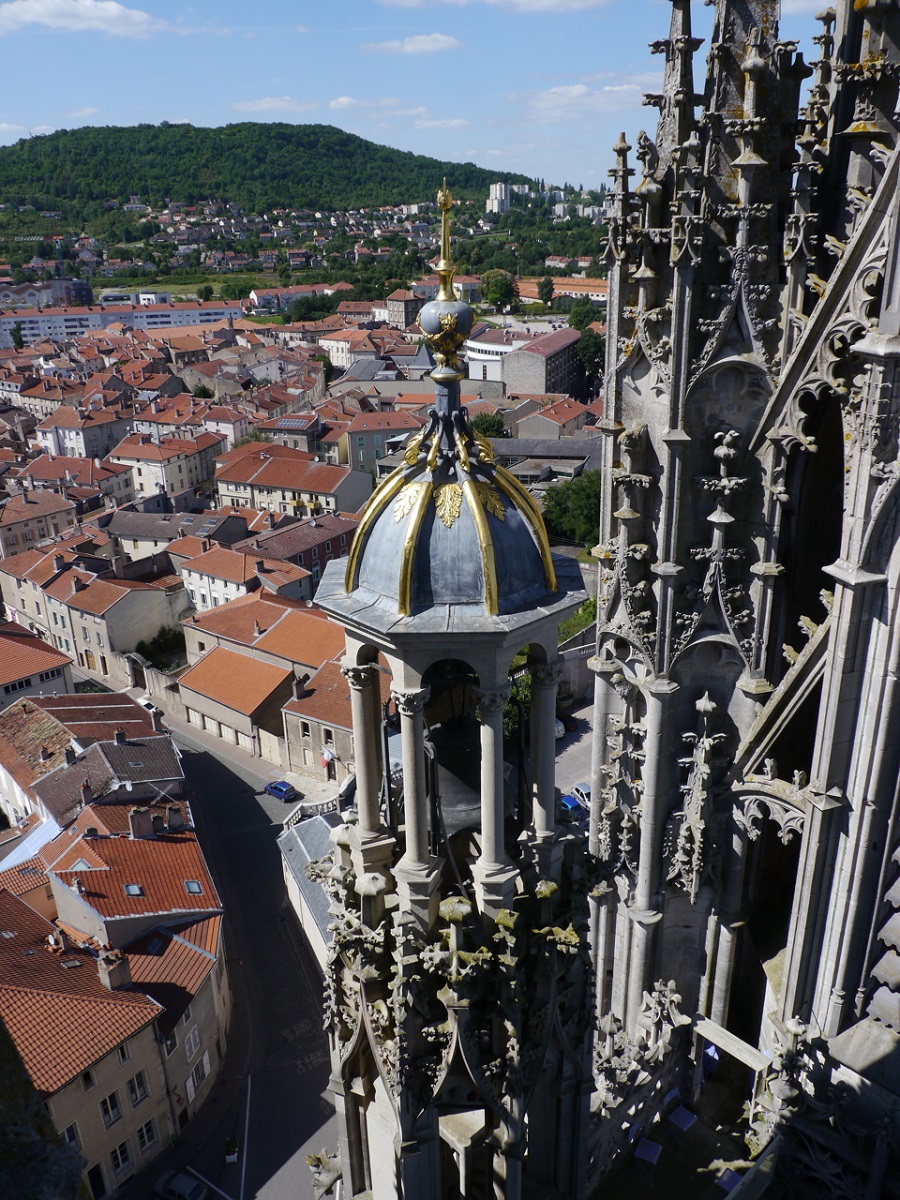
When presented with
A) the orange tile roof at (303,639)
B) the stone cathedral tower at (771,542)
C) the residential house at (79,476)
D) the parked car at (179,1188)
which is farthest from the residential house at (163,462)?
the stone cathedral tower at (771,542)

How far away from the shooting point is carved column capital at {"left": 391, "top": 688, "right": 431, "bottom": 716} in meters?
7.99

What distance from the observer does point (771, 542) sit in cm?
1218

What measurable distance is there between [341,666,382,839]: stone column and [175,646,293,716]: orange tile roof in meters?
48.5

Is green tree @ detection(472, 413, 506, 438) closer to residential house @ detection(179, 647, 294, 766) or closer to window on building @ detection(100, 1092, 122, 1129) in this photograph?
residential house @ detection(179, 647, 294, 766)

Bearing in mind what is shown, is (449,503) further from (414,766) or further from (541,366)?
(541,366)

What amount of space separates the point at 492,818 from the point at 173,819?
35863 millimetres

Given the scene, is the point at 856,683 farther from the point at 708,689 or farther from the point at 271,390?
the point at 271,390

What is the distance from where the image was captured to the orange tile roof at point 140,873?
34562 mm

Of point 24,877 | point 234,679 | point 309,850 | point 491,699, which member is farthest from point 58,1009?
point 234,679

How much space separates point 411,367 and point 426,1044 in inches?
5960

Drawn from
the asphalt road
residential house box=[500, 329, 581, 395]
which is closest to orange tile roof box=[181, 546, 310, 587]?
the asphalt road

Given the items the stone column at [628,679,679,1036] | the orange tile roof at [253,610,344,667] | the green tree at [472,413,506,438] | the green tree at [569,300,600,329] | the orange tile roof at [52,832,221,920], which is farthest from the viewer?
the green tree at [569,300,600,329]

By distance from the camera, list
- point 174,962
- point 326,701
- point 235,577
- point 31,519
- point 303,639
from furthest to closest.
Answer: point 31,519 < point 235,577 < point 303,639 < point 326,701 < point 174,962

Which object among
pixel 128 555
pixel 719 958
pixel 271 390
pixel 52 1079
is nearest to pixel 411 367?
pixel 271 390
